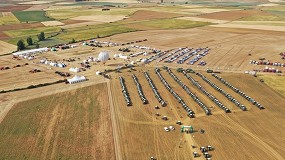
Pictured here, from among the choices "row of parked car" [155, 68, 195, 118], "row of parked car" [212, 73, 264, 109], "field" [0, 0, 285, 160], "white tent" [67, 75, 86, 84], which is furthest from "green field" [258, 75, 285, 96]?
"white tent" [67, 75, 86, 84]

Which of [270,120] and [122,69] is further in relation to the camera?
[122,69]

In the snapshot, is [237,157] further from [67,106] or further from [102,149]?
[67,106]

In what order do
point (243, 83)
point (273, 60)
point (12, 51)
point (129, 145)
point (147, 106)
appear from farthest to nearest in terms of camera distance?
1. point (12, 51)
2. point (273, 60)
3. point (243, 83)
4. point (147, 106)
5. point (129, 145)

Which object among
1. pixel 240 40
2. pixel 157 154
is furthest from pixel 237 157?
pixel 240 40

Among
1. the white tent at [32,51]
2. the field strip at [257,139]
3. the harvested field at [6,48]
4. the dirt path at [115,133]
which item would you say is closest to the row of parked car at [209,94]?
the field strip at [257,139]

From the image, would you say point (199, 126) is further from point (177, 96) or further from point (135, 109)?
point (135, 109)

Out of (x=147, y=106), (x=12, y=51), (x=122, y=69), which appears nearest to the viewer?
(x=147, y=106)

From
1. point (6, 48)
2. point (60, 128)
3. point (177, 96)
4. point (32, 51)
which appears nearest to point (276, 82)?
point (177, 96)
